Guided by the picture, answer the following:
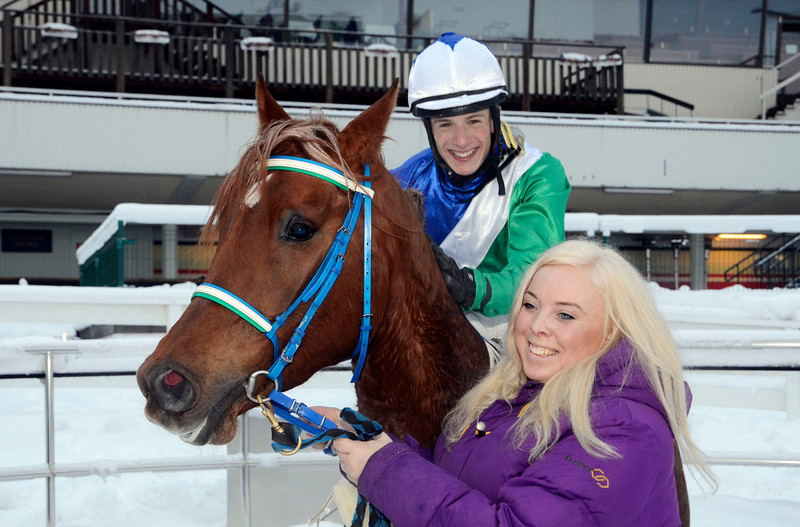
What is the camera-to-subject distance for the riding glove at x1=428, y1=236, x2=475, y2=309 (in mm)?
1709

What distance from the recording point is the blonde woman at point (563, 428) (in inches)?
47.7

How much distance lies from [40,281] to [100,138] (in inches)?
176

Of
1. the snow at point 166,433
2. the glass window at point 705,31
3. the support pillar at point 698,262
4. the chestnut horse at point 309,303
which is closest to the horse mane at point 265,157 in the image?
the chestnut horse at point 309,303

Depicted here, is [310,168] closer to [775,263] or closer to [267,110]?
[267,110]

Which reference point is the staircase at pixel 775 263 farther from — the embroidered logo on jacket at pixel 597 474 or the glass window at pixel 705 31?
the embroidered logo on jacket at pixel 597 474

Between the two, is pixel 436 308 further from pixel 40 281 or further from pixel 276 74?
pixel 40 281

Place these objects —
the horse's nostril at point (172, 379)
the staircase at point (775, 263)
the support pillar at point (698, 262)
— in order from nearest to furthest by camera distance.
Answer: the horse's nostril at point (172, 379)
the staircase at point (775, 263)
the support pillar at point (698, 262)

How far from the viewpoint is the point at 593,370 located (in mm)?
1364

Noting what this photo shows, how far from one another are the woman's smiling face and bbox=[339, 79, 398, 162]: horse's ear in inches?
19.2

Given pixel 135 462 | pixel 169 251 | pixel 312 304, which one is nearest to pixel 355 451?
pixel 312 304

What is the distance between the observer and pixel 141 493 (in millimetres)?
3846

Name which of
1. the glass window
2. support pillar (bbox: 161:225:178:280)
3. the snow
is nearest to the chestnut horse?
the snow

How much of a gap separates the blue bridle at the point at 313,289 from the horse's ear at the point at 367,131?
4 cm

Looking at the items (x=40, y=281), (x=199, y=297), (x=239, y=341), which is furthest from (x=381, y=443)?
(x=40, y=281)
